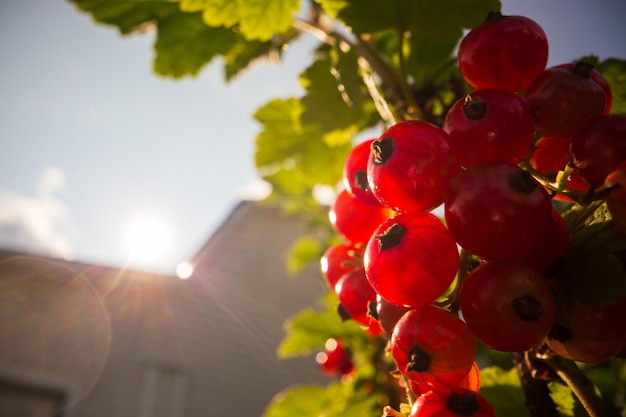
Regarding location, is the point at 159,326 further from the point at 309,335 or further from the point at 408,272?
the point at 408,272

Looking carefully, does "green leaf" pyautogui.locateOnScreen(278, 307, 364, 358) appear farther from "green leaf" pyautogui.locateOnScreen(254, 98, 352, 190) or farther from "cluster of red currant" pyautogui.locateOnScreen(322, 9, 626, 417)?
"cluster of red currant" pyautogui.locateOnScreen(322, 9, 626, 417)

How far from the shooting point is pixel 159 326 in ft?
35.3

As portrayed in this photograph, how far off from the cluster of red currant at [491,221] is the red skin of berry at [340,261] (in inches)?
9.4

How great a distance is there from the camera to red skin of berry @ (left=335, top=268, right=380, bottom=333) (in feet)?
3.72

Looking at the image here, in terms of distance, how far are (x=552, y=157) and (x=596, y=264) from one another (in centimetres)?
30

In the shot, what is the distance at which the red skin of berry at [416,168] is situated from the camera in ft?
3.04

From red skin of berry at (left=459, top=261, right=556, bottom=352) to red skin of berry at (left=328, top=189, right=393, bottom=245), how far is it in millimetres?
408

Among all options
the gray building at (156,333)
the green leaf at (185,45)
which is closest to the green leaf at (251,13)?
the green leaf at (185,45)

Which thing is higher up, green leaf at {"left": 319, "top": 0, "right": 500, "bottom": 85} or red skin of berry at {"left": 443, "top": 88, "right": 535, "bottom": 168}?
green leaf at {"left": 319, "top": 0, "right": 500, "bottom": 85}

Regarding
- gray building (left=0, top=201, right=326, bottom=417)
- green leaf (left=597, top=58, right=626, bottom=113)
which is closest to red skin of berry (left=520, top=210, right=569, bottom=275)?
green leaf (left=597, top=58, right=626, bottom=113)

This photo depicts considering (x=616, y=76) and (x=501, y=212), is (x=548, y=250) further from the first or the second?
(x=616, y=76)

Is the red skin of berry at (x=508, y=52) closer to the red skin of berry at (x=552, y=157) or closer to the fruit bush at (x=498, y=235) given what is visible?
the fruit bush at (x=498, y=235)

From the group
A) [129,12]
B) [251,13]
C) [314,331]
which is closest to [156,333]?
[314,331]

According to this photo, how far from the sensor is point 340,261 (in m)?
1.34
